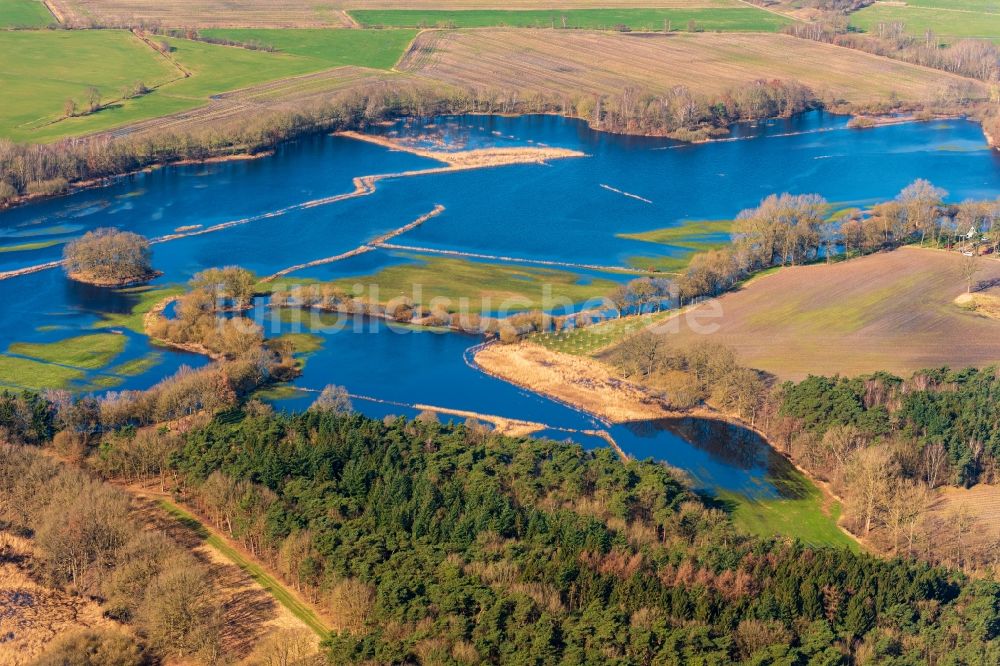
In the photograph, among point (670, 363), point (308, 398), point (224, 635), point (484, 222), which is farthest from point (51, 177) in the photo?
point (224, 635)

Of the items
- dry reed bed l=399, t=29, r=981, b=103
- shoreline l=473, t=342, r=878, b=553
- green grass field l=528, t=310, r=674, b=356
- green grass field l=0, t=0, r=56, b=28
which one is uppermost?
green grass field l=0, t=0, r=56, b=28

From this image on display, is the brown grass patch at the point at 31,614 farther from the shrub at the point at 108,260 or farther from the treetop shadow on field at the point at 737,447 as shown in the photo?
the shrub at the point at 108,260

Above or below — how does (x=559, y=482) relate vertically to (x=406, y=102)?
below

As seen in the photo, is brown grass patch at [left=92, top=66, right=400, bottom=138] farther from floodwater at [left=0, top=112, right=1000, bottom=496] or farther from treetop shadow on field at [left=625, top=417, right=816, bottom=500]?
treetop shadow on field at [left=625, top=417, right=816, bottom=500]

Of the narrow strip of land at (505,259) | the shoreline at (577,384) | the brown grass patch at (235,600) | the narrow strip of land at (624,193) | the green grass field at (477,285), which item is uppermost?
the narrow strip of land at (624,193)

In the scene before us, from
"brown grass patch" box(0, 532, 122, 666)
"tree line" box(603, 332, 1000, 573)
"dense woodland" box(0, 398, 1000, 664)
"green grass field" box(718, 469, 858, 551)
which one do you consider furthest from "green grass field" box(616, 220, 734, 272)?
"brown grass patch" box(0, 532, 122, 666)

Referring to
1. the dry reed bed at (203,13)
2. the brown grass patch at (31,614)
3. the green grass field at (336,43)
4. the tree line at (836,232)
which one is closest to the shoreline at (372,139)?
the green grass field at (336,43)

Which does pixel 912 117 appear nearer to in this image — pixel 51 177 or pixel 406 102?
pixel 406 102
